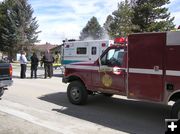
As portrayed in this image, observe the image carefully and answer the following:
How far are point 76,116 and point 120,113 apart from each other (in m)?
1.33

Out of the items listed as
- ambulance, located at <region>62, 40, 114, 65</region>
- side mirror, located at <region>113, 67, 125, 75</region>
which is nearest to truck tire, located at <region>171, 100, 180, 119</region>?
side mirror, located at <region>113, 67, 125, 75</region>

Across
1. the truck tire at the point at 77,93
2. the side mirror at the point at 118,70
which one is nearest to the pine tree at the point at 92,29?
the truck tire at the point at 77,93

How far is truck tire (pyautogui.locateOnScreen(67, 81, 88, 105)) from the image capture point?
31.7ft

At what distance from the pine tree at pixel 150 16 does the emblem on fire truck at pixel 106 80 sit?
30.0 meters

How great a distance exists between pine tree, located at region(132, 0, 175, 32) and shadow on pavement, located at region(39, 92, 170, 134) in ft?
94.8

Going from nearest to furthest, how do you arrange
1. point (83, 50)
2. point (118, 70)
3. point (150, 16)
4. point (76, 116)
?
point (76, 116)
point (118, 70)
point (83, 50)
point (150, 16)

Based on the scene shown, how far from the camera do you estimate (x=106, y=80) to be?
9.01m

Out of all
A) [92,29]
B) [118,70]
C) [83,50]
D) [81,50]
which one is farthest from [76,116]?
[92,29]

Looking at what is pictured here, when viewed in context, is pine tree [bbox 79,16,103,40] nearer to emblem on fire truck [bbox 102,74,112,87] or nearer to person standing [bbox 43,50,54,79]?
person standing [bbox 43,50,54,79]

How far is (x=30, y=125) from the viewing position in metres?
7.27

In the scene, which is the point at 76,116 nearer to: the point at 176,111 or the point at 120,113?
the point at 120,113

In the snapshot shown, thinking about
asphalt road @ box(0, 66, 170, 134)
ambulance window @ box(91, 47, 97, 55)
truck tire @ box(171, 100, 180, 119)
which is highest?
ambulance window @ box(91, 47, 97, 55)

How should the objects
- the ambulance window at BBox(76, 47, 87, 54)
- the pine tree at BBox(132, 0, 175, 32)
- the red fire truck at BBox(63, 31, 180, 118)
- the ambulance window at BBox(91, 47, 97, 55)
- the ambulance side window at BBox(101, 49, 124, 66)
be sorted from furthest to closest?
the pine tree at BBox(132, 0, 175, 32), the ambulance window at BBox(76, 47, 87, 54), the ambulance window at BBox(91, 47, 97, 55), the ambulance side window at BBox(101, 49, 124, 66), the red fire truck at BBox(63, 31, 180, 118)

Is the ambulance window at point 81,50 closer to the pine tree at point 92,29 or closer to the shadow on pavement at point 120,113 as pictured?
the shadow on pavement at point 120,113
